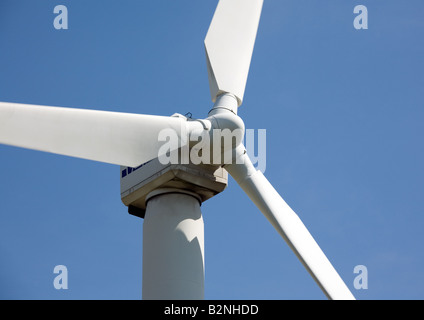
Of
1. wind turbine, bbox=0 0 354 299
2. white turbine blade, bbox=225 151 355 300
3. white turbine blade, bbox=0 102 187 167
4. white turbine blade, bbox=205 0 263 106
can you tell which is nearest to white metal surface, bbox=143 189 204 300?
wind turbine, bbox=0 0 354 299

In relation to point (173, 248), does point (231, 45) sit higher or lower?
higher

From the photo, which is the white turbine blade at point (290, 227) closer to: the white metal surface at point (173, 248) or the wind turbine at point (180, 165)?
the wind turbine at point (180, 165)

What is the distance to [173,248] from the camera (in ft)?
53.1

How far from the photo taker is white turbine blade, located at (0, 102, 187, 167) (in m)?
13.9

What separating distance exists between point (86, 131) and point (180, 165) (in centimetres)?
256

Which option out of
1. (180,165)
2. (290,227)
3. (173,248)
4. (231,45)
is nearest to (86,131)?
(180,165)

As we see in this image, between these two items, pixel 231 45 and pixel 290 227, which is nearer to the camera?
pixel 290 227

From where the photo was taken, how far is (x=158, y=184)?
1692 centimetres

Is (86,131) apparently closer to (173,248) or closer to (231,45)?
(173,248)

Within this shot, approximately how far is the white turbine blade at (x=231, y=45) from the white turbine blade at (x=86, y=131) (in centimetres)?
224

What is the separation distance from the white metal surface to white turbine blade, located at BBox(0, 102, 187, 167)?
151 centimetres

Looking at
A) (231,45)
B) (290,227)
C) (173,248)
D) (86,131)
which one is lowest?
(173,248)
